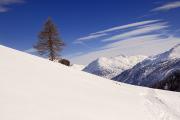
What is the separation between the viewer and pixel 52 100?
13.2 metres

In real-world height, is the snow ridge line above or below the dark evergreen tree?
below

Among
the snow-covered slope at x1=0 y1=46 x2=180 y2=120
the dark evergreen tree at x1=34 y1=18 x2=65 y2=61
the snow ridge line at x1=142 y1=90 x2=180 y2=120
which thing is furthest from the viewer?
the dark evergreen tree at x1=34 y1=18 x2=65 y2=61

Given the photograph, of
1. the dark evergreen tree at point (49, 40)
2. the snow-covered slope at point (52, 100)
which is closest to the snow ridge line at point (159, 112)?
the snow-covered slope at point (52, 100)

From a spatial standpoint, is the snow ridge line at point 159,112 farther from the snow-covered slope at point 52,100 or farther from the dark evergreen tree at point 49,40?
the dark evergreen tree at point 49,40

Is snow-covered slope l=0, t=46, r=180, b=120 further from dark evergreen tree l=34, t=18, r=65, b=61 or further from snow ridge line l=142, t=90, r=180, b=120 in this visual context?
dark evergreen tree l=34, t=18, r=65, b=61

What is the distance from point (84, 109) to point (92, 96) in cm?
306

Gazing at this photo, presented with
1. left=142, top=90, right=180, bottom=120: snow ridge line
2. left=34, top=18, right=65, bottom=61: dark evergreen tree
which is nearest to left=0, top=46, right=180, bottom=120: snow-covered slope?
left=142, top=90, right=180, bottom=120: snow ridge line

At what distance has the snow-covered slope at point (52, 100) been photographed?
11.5 metres

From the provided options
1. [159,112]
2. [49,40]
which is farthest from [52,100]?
[49,40]

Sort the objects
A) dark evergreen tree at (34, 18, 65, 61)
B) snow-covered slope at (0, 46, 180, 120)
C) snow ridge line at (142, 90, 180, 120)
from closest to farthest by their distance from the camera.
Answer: snow-covered slope at (0, 46, 180, 120)
snow ridge line at (142, 90, 180, 120)
dark evergreen tree at (34, 18, 65, 61)

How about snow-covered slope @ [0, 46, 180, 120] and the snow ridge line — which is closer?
snow-covered slope @ [0, 46, 180, 120]

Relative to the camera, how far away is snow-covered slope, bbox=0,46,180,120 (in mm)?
11452

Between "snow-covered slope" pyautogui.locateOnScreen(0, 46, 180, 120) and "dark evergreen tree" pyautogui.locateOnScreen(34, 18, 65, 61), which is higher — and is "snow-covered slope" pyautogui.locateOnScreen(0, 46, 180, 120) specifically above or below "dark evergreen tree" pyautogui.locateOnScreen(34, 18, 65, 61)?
below

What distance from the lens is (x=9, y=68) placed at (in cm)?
1584
